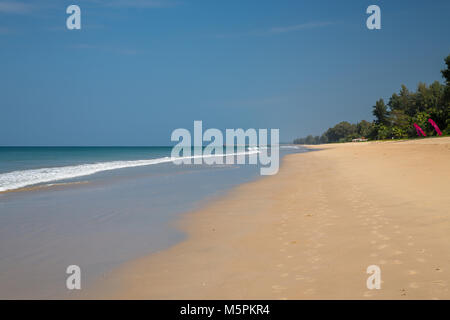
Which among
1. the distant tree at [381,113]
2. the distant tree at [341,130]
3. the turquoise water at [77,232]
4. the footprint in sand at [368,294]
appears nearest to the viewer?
the footprint in sand at [368,294]

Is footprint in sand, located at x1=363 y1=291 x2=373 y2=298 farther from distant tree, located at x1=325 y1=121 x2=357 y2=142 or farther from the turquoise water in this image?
distant tree, located at x1=325 y1=121 x2=357 y2=142

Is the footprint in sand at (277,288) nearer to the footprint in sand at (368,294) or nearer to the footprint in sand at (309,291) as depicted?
the footprint in sand at (309,291)

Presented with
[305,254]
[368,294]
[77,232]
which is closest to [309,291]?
[368,294]

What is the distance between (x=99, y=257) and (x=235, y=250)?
201 cm

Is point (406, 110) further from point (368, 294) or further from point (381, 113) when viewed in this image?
point (368, 294)

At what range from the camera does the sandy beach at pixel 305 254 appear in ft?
11.5

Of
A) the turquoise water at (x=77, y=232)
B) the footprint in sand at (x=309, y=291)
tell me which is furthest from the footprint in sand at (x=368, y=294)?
the turquoise water at (x=77, y=232)

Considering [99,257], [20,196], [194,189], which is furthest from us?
[194,189]

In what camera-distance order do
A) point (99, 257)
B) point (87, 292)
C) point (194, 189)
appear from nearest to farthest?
1. point (87, 292)
2. point (99, 257)
3. point (194, 189)

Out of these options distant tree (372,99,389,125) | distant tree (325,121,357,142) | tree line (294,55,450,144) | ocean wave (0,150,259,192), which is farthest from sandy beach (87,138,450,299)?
distant tree (325,121,357,142)

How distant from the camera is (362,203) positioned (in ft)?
24.8
